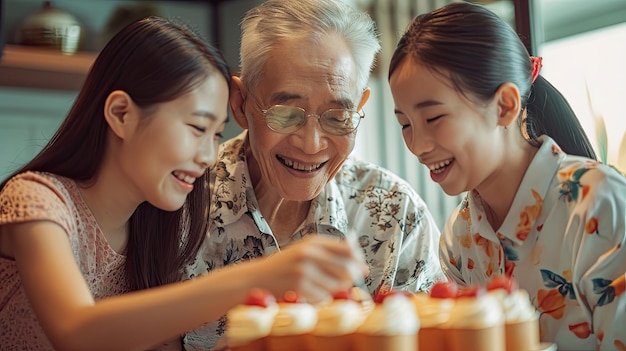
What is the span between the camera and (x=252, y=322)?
4.10 ft

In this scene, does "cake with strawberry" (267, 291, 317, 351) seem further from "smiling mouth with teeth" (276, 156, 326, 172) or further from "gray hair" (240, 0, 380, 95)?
"gray hair" (240, 0, 380, 95)

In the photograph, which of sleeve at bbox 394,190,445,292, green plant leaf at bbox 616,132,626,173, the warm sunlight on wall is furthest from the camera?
the warm sunlight on wall

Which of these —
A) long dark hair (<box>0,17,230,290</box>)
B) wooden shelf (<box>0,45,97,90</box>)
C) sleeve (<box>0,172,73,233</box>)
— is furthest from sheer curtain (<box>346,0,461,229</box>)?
sleeve (<box>0,172,73,233</box>)

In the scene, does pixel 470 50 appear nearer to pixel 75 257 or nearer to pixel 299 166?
pixel 299 166

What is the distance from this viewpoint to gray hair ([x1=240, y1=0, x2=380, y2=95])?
2.03 metres

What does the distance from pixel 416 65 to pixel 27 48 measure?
8.25 ft

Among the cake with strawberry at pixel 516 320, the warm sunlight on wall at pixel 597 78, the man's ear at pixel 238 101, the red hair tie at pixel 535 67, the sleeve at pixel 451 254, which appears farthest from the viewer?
the warm sunlight on wall at pixel 597 78

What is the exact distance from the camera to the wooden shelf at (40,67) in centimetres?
359

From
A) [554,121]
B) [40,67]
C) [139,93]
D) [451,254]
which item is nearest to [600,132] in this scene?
[554,121]

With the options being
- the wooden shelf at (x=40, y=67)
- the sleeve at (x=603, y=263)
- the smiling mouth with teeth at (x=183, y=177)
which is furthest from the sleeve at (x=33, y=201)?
the wooden shelf at (x=40, y=67)

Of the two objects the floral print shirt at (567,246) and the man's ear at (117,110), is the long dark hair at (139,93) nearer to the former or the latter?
the man's ear at (117,110)

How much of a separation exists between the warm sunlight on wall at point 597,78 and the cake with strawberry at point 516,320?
1.42 metres

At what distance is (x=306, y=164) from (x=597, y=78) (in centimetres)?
128

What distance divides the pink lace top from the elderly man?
0.35 m
